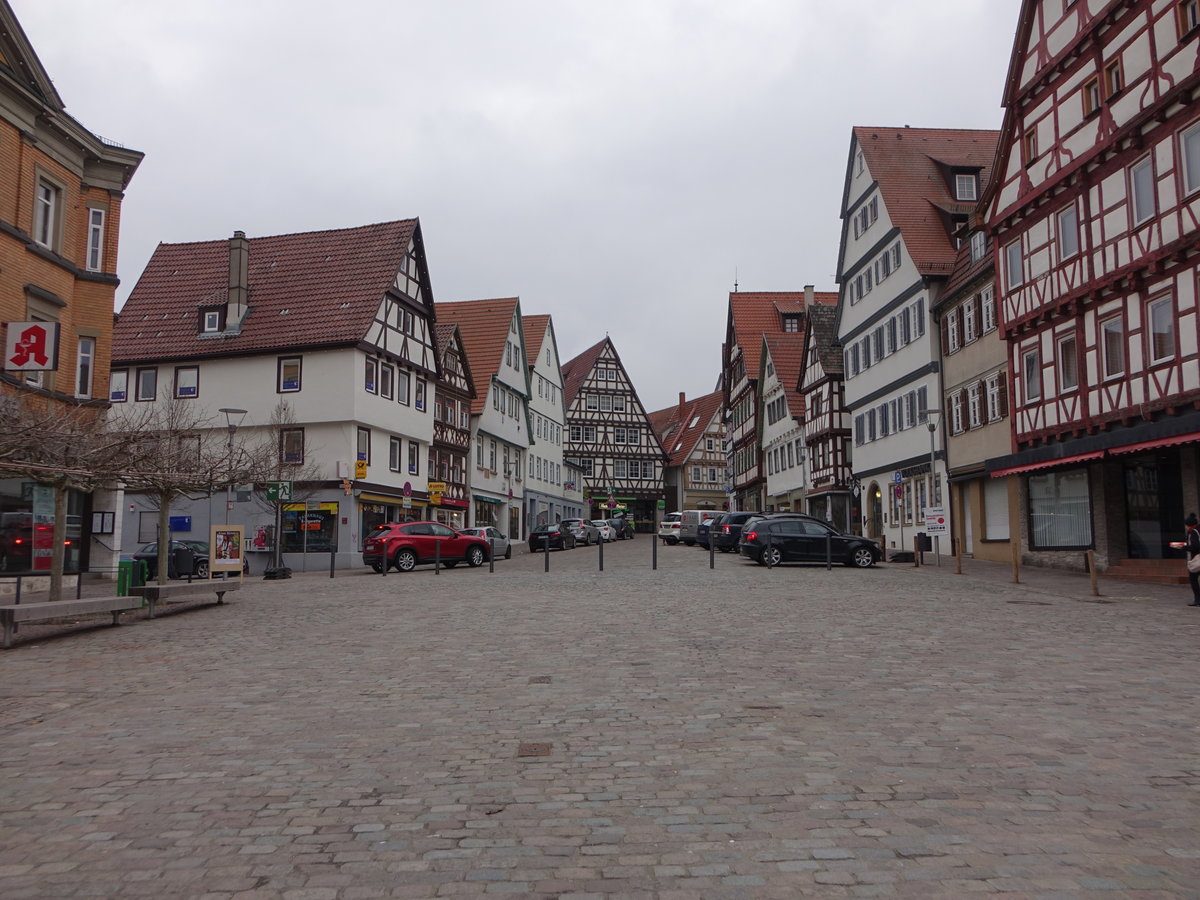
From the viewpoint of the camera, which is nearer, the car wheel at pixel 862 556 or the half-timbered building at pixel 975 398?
the car wheel at pixel 862 556

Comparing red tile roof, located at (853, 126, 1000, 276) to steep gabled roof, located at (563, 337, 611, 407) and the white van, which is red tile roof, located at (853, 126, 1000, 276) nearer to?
the white van

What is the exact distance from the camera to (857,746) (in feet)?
23.3

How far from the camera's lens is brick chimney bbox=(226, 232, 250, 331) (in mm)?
43125

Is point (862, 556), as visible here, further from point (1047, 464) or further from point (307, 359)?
point (307, 359)

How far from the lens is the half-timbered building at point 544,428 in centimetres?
6875

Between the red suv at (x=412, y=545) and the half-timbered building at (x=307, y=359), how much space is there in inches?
210

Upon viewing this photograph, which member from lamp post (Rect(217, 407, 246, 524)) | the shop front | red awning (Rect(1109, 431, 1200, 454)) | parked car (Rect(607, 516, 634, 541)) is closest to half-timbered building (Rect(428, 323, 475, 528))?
lamp post (Rect(217, 407, 246, 524))

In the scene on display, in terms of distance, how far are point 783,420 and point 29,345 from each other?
149 ft

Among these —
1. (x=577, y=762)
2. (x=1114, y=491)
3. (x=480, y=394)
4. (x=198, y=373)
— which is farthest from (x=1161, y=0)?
(x=480, y=394)

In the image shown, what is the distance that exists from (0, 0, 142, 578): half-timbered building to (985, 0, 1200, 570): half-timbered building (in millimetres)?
22370

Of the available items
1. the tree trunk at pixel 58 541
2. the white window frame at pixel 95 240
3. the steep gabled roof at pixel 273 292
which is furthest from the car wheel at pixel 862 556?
the white window frame at pixel 95 240

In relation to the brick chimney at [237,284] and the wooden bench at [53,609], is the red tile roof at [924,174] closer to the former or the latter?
the brick chimney at [237,284]

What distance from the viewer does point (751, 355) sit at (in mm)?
70875

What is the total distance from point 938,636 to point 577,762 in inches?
311
